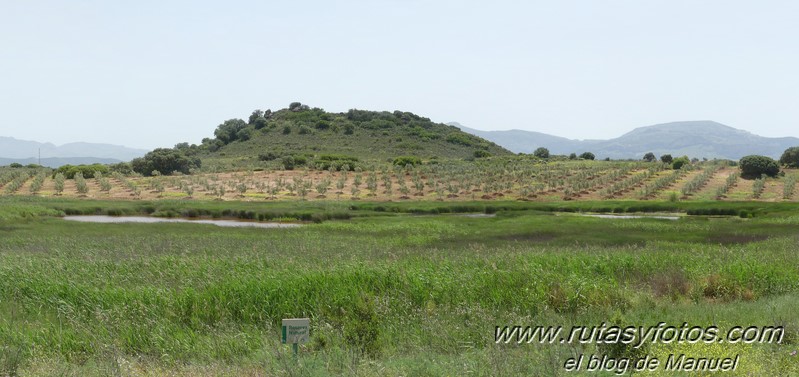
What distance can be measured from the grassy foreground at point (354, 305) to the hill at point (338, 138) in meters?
96.2

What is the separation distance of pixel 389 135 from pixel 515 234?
4801 inches

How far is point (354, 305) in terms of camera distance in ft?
46.3

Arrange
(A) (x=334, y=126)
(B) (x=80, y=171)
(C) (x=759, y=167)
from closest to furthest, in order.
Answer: (C) (x=759, y=167) → (B) (x=80, y=171) → (A) (x=334, y=126)

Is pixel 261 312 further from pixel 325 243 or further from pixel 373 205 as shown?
pixel 373 205

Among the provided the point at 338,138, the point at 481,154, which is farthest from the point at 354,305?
the point at 338,138

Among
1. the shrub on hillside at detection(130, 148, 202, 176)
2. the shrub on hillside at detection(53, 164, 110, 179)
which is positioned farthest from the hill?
the shrub on hillside at detection(53, 164, 110, 179)

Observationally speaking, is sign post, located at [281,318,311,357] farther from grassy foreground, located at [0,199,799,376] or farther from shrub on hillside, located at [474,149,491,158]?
shrub on hillside, located at [474,149,491,158]

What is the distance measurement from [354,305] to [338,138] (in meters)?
135

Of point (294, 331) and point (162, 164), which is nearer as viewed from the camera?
point (294, 331)

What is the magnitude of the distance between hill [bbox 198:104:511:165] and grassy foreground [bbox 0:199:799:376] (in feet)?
316

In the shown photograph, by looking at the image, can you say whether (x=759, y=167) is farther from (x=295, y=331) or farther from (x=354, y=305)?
(x=295, y=331)

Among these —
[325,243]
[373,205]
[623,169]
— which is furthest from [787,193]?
[325,243]

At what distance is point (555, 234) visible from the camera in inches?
1331

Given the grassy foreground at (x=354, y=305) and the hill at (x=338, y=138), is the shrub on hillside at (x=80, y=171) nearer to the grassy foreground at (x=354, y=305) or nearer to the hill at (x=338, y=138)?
the hill at (x=338, y=138)
